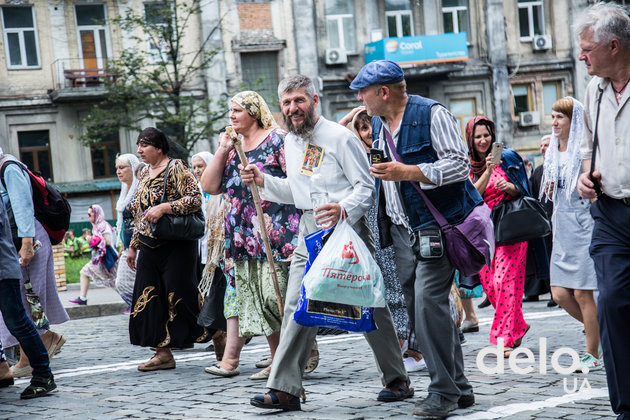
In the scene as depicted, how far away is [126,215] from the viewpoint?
10.5 metres

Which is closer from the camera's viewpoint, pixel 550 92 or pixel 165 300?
pixel 165 300

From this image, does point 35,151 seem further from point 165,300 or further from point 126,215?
point 165,300

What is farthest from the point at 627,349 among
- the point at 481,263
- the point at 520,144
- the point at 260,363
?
the point at 520,144

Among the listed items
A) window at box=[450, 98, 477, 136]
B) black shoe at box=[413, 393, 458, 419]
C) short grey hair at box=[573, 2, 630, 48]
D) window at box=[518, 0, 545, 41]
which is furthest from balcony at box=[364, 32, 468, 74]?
short grey hair at box=[573, 2, 630, 48]

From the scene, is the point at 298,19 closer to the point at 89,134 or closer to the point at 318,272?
the point at 89,134

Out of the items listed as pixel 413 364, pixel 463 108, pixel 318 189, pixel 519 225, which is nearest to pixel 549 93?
pixel 463 108

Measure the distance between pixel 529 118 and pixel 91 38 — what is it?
702 inches

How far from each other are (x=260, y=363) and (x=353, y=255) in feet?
8.12

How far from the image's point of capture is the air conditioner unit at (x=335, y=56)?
35000 millimetres

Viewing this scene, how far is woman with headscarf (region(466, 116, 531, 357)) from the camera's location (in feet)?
24.7

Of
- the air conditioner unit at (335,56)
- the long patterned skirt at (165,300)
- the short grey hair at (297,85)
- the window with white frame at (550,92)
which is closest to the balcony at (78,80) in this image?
the air conditioner unit at (335,56)

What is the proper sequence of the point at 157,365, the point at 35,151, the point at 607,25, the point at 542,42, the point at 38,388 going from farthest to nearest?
the point at 542,42, the point at 35,151, the point at 157,365, the point at 38,388, the point at 607,25

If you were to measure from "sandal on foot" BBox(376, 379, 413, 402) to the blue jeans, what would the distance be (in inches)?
104

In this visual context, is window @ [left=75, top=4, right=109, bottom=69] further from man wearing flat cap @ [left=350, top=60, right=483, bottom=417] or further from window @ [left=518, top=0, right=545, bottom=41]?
man wearing flat cap @ [left=350, top=60, right=483, bottom=417]
